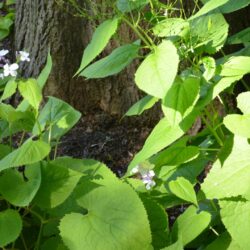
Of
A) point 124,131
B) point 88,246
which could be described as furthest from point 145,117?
point 88,246

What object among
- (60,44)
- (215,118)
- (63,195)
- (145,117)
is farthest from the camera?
(60,44)

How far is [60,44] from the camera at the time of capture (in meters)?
3.39

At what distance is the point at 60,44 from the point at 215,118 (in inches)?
68.3

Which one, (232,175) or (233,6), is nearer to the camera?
(232,175)

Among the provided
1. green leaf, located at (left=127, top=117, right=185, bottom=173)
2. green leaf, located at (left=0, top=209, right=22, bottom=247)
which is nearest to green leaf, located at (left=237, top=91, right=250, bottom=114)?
green leaf, located at (left=127, top=117, right=185, bottom=173)

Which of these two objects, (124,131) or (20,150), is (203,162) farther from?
(124,131)

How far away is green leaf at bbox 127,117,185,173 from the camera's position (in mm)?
1659

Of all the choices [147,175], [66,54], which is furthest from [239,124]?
[66,54]

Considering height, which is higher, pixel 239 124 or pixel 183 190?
pixel 239 124

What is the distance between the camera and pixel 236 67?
67.3 inches

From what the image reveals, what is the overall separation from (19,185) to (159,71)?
651 millimetres

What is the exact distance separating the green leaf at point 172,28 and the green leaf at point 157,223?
1.86 ft

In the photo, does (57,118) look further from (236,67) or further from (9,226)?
(236,67)

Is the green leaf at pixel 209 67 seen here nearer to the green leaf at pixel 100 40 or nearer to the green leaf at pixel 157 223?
the green leaf at pixel 100 40
